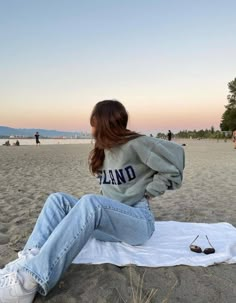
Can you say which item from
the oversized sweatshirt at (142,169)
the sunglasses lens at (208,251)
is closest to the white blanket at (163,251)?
the sunglasses lens at (208,251)

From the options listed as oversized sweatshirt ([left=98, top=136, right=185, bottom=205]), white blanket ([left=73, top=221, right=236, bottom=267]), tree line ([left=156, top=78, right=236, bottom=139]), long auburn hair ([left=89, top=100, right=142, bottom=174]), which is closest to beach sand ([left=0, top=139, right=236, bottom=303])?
white blanket ([left=73, top=221, right=236, bottom=267])

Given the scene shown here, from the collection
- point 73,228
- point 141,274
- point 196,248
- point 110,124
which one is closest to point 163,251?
point 196,248

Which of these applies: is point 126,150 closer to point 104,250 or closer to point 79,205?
point 79,205

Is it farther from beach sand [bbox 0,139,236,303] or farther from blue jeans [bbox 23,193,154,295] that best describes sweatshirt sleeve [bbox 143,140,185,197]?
beach sand [bbox 0,139,236,303]

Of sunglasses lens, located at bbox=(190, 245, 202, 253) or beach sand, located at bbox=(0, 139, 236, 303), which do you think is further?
sunglasses lens, located at bbox=(190, 245, 202, 253)

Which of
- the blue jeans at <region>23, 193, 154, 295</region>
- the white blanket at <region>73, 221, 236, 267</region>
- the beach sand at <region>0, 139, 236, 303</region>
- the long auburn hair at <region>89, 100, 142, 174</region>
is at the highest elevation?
the long auburn hair at <region>89, 100, 142, 174</region>

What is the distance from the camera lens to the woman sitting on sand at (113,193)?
2.24 m

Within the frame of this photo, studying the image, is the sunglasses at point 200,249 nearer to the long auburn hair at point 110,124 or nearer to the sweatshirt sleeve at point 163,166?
the sweatshirt sleeve at point 163,166

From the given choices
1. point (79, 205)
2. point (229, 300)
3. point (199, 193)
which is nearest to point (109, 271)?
point (79, 205)

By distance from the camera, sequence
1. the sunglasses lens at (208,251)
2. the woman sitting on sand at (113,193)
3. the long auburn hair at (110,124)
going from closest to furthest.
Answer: the woman sitting on sand at (113,193), the long auburn hair at (110,124), the sunglasses lens at (208,251)

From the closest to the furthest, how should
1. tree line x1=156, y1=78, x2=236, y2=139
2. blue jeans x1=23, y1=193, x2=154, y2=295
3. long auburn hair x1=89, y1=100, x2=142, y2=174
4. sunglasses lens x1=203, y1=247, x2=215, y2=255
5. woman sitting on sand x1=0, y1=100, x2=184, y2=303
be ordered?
1. blue jeans x1=23, y1=193, x2=154, y2=295
2. woman sitting on sand x1=0, y1=100, x2=184, y2=303
3. long auburn hair x1=89, y1=100, x2=142, y2=174
4. sunglasses lens x1=203, y1=247, x2=215, y2=255
5. tree line x1=156, y1=78, x2=236, y2=139

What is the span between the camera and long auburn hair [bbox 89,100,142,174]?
2.70 m

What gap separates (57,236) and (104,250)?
860mm

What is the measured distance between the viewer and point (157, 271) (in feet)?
8.75
